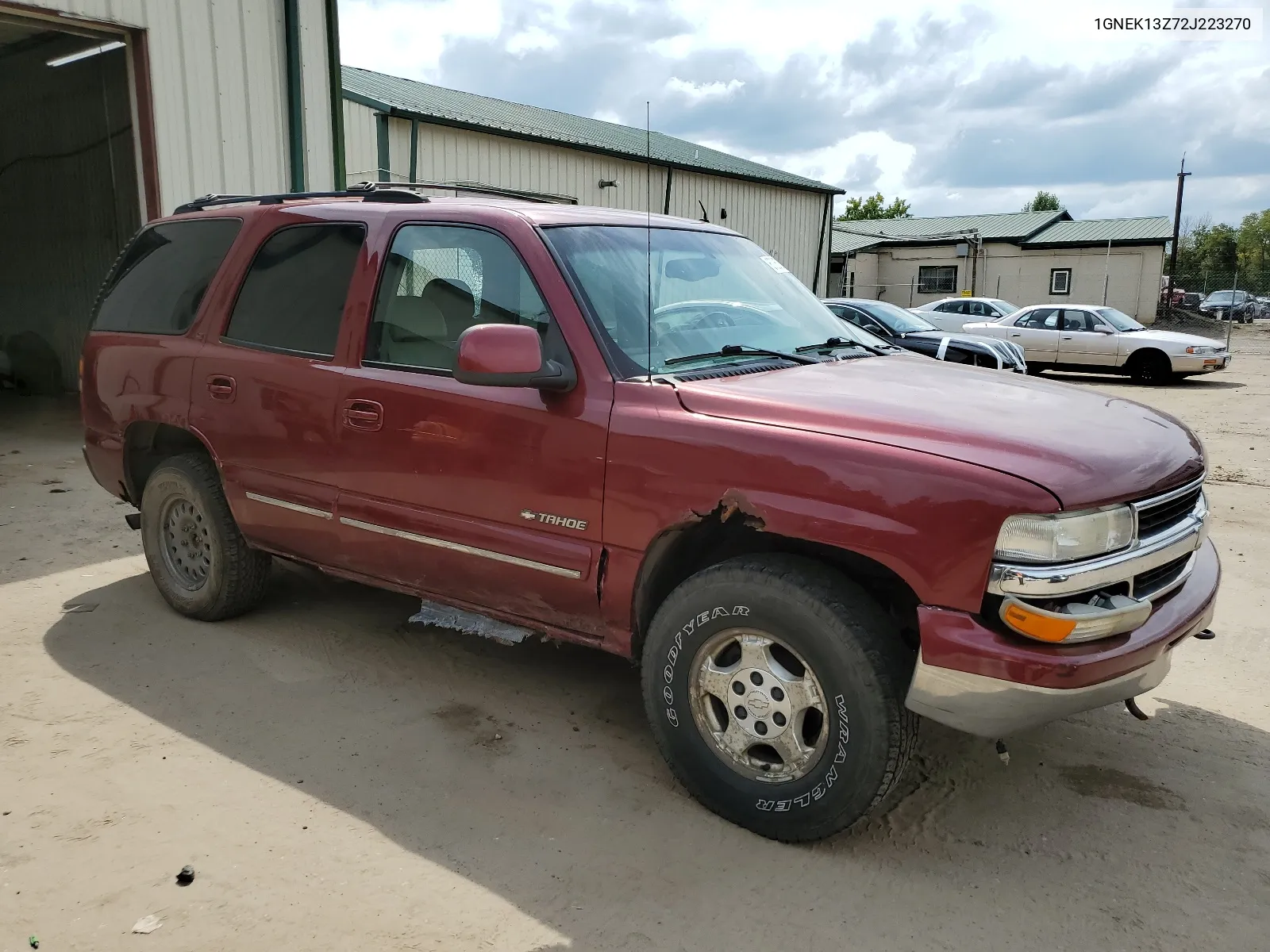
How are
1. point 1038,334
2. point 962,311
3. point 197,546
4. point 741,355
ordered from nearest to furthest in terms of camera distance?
point 741,355 → point 197,546 → point 1038,334 → point 962,311

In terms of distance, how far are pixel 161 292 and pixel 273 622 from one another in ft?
5.57

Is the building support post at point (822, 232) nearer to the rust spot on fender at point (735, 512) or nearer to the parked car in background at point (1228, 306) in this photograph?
the parked car in background at point (1228, 306)

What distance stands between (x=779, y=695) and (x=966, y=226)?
4284 cm

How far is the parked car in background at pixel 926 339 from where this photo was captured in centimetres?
1261

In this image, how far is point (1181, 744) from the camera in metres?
3.72

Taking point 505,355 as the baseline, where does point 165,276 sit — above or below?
above

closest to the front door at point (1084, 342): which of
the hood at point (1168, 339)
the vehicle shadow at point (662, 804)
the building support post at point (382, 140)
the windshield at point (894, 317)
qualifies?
the hood at point (1168, 339)

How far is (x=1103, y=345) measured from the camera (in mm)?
18797

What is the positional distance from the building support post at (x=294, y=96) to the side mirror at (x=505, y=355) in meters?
7.17

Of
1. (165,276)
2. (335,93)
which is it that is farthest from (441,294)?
(335,93)

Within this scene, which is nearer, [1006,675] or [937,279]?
[1006,675]

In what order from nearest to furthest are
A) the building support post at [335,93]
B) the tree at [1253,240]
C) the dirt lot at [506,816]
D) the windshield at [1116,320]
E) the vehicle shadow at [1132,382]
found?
the dirt lot at [506,816] < the building support post at [335,93] < the vehicle shadow at [1132,382] < the windshield at [1116,320] < the tree at [1253,240]

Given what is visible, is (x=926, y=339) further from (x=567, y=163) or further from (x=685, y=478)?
(x=685, y=478)

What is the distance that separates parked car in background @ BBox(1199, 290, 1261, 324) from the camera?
135 feet
